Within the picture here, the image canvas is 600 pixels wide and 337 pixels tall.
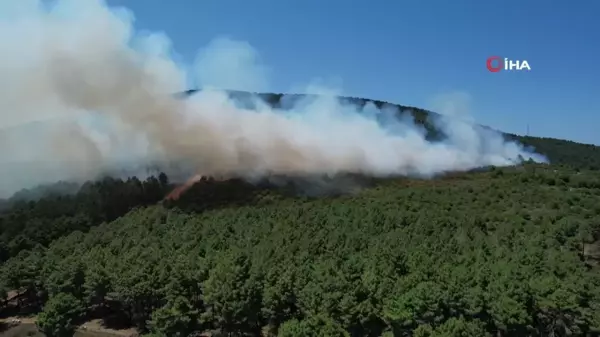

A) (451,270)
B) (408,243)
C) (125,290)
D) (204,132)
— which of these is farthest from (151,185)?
(451,270)

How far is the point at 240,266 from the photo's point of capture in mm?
60000

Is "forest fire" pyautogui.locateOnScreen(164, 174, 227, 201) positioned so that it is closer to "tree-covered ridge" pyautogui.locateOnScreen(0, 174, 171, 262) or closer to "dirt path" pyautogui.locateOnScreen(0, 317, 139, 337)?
"tree-covered ridge" pyautogui.locateOnScreen(0, 174, 171, 262)

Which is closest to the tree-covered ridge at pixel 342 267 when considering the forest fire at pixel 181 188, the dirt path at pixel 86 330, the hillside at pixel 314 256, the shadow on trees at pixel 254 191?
the hillside at pixel 314 256

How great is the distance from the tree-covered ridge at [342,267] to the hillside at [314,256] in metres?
A: 0.20

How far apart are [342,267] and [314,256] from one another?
965 centimetres

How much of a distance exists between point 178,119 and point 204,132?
790 centimetres

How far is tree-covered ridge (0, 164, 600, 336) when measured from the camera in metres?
48.7

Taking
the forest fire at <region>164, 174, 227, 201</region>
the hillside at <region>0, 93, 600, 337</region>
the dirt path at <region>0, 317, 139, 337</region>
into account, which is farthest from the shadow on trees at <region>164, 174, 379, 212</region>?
the dirt path at <region>0, 317, 139, 337</region>

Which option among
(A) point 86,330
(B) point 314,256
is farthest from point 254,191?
(A) point 86,330

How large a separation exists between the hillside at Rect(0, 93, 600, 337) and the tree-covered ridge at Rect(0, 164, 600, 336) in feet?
0.65

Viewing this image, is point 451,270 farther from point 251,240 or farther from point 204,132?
point 204,132

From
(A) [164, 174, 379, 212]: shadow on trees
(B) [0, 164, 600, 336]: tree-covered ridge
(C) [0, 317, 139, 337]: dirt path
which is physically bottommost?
(C) [0, 317, 139, 337]: dirt path

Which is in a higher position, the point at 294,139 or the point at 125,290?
the point at 294,139

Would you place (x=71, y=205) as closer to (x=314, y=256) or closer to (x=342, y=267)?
(x=314, y=256)
